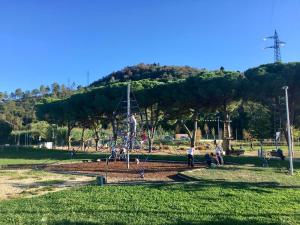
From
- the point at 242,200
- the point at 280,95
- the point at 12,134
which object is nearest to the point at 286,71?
the point at 280,95

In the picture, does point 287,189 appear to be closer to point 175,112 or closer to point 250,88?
point 250,88

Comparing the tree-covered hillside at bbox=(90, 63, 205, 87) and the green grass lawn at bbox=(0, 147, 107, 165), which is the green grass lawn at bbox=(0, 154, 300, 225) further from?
the tree-covered hillside at bbox=(90, 63, 205, 87)

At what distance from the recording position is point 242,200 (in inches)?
432

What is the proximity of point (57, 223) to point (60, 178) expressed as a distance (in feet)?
31.6

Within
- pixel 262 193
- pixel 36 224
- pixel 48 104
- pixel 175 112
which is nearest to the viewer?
pixel 36 224

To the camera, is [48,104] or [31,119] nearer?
[48,104]

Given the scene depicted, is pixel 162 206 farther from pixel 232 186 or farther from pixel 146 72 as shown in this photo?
pixel 146 72

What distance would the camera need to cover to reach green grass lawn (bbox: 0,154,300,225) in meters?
8.97

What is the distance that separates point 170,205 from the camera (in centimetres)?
1045

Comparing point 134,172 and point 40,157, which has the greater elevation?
point 40,157

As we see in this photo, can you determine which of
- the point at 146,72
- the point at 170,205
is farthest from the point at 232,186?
the point at 146,72

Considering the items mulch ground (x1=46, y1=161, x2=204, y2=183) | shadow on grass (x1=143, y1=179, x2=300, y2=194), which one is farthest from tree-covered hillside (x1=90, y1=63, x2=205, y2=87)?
shadow on grass (x1=143, y1=179, x2=300, y2=194)

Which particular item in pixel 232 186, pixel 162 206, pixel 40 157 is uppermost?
pixel 40 157

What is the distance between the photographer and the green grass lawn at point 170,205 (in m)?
8.97
